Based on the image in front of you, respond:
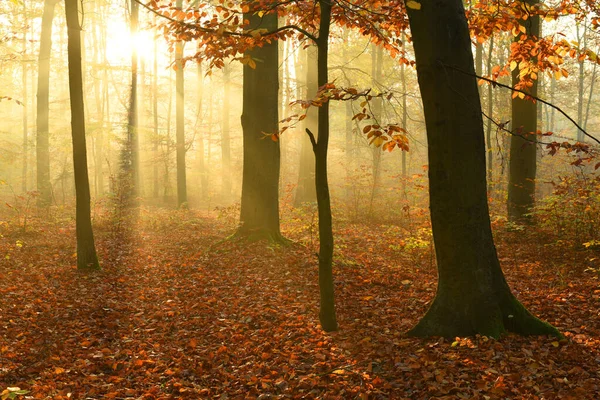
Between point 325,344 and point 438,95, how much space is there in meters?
3.03

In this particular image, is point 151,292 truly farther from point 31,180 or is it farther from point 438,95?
point 31,180

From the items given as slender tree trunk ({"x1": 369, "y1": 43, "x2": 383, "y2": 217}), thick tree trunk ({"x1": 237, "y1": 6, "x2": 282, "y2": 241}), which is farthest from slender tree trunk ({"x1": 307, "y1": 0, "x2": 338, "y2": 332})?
slender tree trunk ({"x1": 369, "y1": 43, "x2": 383, "y2": 217})

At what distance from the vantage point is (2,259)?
8.96 m

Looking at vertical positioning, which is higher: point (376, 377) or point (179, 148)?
point (179, 148)

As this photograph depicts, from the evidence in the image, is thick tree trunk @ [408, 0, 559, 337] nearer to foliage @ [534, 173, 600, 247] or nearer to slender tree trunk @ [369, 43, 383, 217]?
foliage @ [534, 173, 600, 247]

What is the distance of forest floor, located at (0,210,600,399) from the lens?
420 cm

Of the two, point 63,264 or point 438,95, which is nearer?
point 438,95

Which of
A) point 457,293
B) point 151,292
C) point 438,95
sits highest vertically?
point 438,95

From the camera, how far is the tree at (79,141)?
8023mm

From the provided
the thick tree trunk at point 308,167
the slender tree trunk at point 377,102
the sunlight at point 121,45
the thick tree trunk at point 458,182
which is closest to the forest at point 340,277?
the thick tree trunk at point 458,182

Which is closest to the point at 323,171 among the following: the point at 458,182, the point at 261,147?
the point at 458,182

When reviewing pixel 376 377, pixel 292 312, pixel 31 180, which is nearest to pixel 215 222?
pixel 292 312

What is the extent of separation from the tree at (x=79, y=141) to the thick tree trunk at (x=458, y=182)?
6.08 meters

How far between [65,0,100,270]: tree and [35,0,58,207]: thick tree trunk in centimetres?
1081
